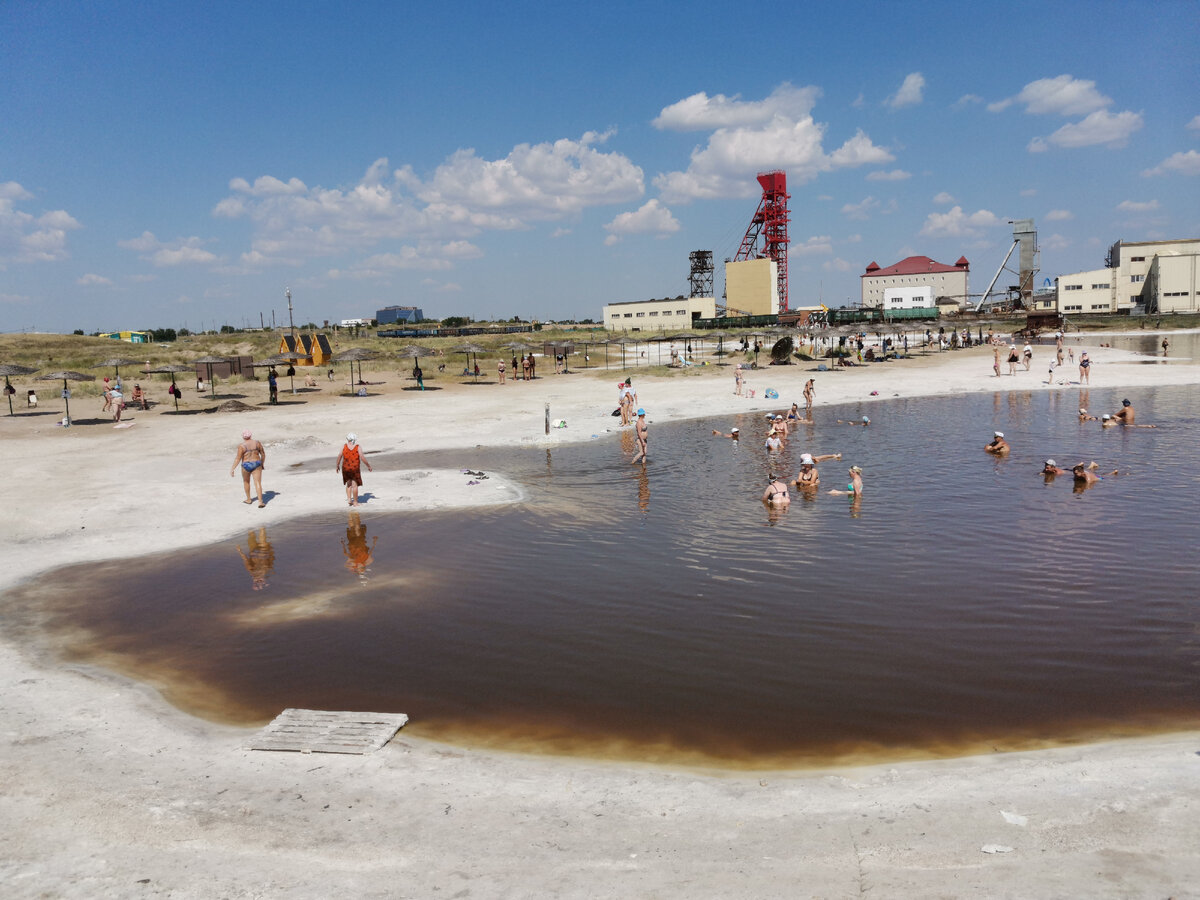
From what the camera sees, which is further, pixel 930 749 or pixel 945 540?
pixel 945 540

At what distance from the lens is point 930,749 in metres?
7.92

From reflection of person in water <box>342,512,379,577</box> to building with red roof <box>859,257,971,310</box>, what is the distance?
12334cm

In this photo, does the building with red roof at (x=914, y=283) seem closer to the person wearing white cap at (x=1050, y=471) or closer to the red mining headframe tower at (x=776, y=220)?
the red mining headframe tower at (x=776, y=220)

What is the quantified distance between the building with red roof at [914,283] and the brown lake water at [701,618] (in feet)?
377

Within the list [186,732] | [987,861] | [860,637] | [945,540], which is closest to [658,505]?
[945,540]

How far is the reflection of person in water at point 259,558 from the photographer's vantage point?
559 inches

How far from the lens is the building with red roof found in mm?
127125

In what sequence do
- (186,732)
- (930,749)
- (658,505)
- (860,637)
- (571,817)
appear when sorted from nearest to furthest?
1. (571,817)
2. (930,749)
3. (186,732)
4. (860,637)
5. (658,505)

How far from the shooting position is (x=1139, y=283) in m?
106

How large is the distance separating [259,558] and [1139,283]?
399ft

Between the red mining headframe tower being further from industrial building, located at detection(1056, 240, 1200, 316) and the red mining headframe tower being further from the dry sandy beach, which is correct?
the dry sandy beach

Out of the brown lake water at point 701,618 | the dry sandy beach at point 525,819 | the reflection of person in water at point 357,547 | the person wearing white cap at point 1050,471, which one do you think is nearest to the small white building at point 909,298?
the person wearing white cap at point 1050,471

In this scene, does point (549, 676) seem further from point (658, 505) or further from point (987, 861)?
point (658, 505)

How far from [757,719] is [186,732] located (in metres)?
6.11
